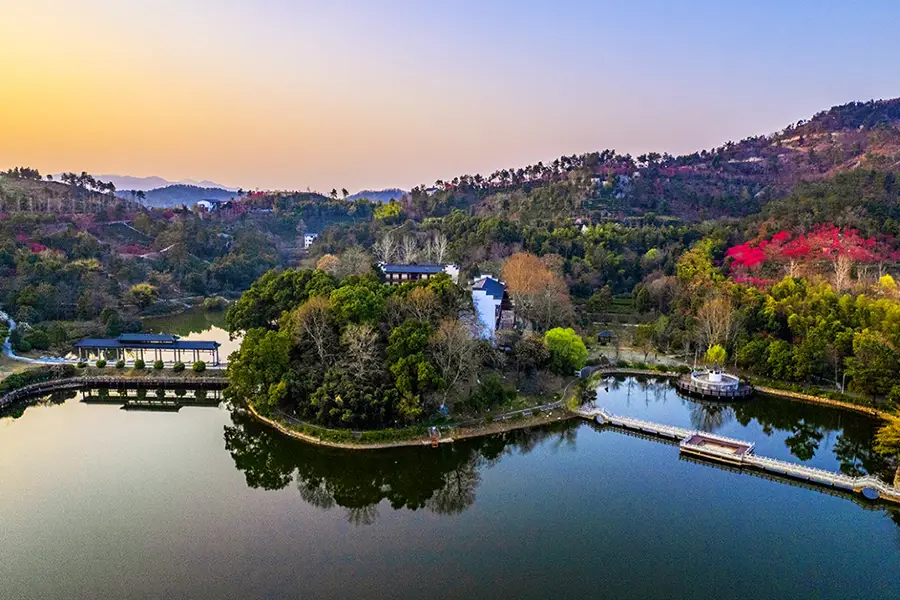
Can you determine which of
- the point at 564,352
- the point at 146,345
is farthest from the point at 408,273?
the point at 146,345

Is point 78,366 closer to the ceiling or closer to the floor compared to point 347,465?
closer to the ceiling

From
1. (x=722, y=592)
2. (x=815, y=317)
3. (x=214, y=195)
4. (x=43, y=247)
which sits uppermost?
(x=214, y=195)

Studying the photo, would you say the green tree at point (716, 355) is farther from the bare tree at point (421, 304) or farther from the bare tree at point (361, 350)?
the bare tree at point (361, 350)

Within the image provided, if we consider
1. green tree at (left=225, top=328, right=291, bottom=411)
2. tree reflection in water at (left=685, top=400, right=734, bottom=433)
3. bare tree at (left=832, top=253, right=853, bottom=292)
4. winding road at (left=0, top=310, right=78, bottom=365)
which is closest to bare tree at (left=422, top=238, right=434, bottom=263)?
green tree at (left=225, top=328, right=291, bottom=411)

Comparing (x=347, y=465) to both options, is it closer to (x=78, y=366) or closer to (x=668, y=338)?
(x=78, y=366)

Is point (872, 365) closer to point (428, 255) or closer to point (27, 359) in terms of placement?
point (428, 255)

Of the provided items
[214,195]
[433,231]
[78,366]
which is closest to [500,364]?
[78,366]

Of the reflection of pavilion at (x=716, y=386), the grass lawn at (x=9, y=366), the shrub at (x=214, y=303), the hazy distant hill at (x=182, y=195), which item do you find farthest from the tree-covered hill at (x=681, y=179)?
the hazy distant hill at (x=182, y=195)

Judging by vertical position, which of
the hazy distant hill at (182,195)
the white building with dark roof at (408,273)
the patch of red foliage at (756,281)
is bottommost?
the patch of red foliage at (756,281)
